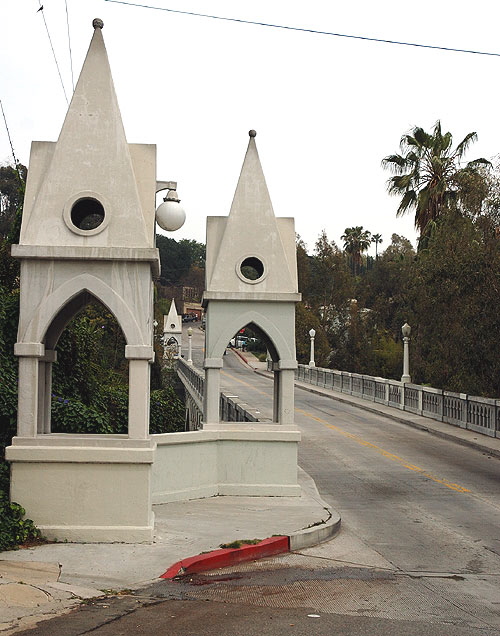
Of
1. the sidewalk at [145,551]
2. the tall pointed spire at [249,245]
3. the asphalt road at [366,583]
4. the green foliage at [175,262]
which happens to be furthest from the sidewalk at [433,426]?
the green foliage at [175,262]

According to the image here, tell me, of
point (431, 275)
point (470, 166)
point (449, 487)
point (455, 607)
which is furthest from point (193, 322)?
point (455, 607)

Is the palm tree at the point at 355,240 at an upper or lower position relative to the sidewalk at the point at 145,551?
upper

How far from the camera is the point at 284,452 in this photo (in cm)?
1457

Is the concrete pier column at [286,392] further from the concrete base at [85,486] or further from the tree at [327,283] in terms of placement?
the tree at [327,283]

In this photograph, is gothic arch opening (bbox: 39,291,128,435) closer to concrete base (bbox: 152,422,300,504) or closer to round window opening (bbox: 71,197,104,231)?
round window opening (bbox: 71,197,104,231)

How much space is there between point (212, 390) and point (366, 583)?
249 inches

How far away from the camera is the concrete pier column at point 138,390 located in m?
10.9

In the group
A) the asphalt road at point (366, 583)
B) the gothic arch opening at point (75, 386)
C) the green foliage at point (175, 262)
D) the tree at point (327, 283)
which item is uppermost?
the green foliage at point (175, 262)

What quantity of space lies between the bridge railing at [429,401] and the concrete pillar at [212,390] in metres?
13.9

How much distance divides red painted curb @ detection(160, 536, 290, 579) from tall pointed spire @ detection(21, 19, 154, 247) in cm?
413

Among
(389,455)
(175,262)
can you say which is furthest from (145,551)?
(175,262)

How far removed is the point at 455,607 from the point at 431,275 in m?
20.9

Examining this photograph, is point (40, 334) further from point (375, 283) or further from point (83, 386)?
point (375, 283)

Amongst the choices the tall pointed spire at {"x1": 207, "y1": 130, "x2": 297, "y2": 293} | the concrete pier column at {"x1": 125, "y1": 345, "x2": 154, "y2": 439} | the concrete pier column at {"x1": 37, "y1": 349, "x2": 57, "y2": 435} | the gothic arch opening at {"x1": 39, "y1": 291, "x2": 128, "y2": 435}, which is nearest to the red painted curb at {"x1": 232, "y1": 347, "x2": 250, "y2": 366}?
the gothic arch opening at {"x1": 39, "y1": 291, "x2": 128, "y2": 435}
